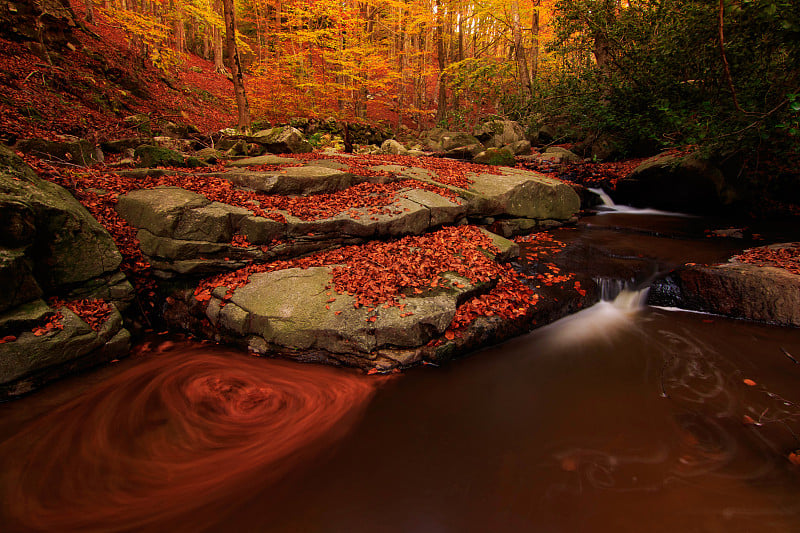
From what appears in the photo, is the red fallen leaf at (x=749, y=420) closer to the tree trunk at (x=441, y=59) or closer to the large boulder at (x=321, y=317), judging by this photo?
the large boulder at (x=321, y=317)

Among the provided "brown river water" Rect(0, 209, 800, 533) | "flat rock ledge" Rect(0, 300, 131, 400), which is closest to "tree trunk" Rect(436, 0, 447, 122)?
"brown river water" Rect(0, 209, 800, 533)

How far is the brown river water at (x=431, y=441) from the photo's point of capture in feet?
8.91

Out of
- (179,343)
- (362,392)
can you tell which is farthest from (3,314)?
(362,392)

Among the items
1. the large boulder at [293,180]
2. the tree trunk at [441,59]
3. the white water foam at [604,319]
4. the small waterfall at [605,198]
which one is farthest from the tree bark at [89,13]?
the white water foam at [604,319]

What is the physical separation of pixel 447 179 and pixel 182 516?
8445 millimetres

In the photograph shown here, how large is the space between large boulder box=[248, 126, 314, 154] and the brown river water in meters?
8.33

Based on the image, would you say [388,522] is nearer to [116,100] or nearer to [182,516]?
[182,516]

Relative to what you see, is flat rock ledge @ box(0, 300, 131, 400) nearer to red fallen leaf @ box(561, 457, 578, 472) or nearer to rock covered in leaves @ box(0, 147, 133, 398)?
rock covered in leaves @ box(0, 147, 133, 398)

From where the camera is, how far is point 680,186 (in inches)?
374

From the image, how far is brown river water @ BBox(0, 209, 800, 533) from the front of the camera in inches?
107

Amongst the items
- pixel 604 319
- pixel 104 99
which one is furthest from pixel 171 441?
pixel 104 99

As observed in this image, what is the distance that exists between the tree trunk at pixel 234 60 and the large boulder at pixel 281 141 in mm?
977

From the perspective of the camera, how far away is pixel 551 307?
18.9 feet

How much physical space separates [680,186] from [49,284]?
45.0 ft
